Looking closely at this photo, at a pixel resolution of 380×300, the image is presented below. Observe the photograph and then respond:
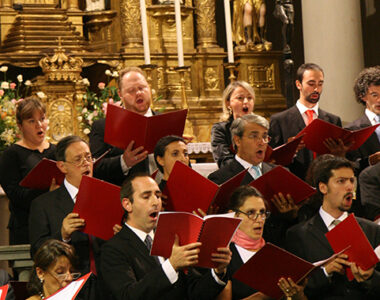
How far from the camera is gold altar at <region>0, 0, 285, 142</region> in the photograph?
369 inches

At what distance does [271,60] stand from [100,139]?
16.4ft

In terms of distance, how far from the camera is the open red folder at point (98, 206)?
498cm

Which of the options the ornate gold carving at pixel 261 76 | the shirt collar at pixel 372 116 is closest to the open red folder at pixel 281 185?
the shirt collar at pixel 372 116

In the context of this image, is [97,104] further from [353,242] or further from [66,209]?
[353,242]

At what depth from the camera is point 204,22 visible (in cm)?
1053

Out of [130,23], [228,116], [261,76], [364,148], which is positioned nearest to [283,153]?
[228,116]

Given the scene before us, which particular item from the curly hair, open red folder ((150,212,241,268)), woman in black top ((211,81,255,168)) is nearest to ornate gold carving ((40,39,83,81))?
woman in black top ((211,81,255,168))

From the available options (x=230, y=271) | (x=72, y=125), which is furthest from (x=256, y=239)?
(x=72, y=125)

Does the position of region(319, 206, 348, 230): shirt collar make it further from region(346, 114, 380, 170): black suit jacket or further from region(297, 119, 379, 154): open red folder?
region(346, 114, 380, 170): black suit jacket

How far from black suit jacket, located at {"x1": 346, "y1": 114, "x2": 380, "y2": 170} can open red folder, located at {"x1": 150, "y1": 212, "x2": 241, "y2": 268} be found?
2329 millimetres

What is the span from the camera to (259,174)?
5973mm

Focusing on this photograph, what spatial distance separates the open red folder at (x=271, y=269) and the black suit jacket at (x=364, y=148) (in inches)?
72.1

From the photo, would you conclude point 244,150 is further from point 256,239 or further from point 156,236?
point 156,236

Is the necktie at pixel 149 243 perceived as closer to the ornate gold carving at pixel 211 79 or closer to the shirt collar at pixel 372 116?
the shirt collar at pixel 372 116
